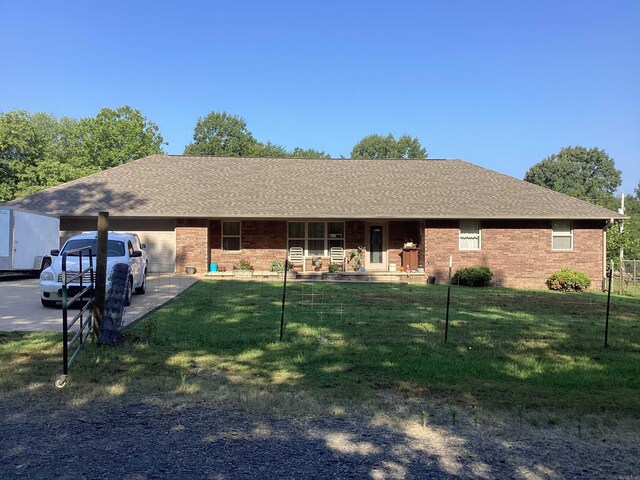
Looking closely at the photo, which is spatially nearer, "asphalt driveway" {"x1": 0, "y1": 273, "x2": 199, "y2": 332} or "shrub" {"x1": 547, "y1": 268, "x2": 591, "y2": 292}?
"asphalt driveway" {"x1": 0, "y1": 273, "x2": 199, "y2": 332}

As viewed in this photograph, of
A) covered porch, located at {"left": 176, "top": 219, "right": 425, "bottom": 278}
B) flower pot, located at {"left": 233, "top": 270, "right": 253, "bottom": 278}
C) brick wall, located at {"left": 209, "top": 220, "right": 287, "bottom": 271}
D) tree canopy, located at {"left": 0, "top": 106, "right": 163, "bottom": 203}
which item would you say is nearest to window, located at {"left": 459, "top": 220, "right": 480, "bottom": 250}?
covered porch, located at {"left": 176, "top": 219, "right": 425, "bottom": 278}

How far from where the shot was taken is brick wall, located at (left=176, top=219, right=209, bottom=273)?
69.2 feet

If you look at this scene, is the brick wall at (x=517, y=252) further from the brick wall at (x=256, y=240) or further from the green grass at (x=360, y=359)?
the green grass at (x=360, y=359)

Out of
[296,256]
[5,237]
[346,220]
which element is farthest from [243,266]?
[5,237]

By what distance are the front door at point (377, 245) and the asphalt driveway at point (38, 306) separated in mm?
8686

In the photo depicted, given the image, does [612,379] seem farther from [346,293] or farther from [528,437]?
[346,293]

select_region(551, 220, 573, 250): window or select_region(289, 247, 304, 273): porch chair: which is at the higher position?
select_region(551, 220, 573, 250): window

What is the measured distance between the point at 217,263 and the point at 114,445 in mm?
18307

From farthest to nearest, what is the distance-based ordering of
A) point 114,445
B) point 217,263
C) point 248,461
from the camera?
point 217,263
point 114,445
point 248,461

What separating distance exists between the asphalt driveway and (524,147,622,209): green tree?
7510 centimetres

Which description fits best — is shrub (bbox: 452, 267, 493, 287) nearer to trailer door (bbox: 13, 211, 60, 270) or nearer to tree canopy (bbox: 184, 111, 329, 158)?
trailer door (bbox: 13, 211, 60, 270)

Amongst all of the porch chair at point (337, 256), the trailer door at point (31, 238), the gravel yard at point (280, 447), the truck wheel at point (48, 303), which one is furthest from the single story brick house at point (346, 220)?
the gravel yard at point (280, 447)

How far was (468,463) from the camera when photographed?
3762mm

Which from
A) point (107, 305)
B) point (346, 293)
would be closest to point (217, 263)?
point (346, 293)
